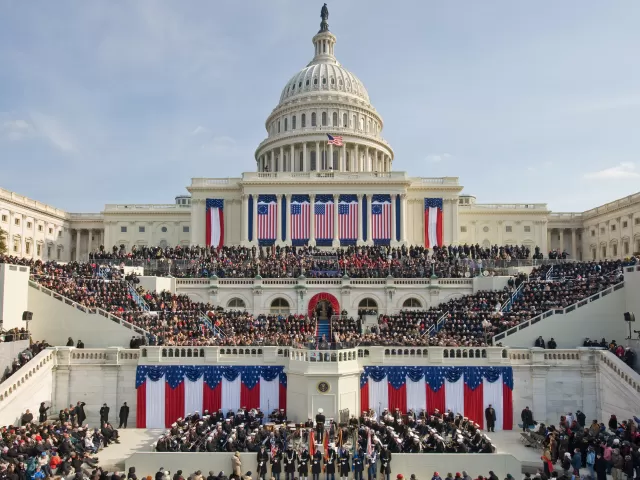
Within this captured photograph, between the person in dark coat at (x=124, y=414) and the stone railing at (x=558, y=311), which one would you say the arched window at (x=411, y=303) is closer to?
the stone railing at (x=558, y=311)

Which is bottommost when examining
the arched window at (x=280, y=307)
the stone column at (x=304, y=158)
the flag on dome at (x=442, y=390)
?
the flag on dome at (x=442, y=390)

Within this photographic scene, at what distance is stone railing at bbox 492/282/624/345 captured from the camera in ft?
120

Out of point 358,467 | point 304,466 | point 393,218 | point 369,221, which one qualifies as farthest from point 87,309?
point 393,218

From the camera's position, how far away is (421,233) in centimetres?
7612

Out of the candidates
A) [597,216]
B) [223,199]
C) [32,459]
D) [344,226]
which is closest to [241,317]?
[32,459]

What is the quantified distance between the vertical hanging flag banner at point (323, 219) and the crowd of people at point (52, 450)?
149ft

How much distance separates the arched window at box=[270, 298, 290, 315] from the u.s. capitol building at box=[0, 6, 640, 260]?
21.9m

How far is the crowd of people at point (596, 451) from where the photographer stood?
72.2 feet

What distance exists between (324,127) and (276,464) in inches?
2959

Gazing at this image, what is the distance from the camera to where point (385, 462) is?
23.2 metres

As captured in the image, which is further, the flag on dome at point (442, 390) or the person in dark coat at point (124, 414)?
the flag on dome at point (442, 390)

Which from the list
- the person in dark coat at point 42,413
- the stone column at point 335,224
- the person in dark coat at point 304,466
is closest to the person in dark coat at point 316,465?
the person in dark coat at point 304,466

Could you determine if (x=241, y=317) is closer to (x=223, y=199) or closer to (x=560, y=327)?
(x=560, y=327)

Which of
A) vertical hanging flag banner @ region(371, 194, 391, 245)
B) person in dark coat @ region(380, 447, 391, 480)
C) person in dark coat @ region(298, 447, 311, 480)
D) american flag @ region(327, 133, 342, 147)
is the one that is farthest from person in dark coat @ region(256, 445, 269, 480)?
american flag @ region(327, 133, 342, 147)
